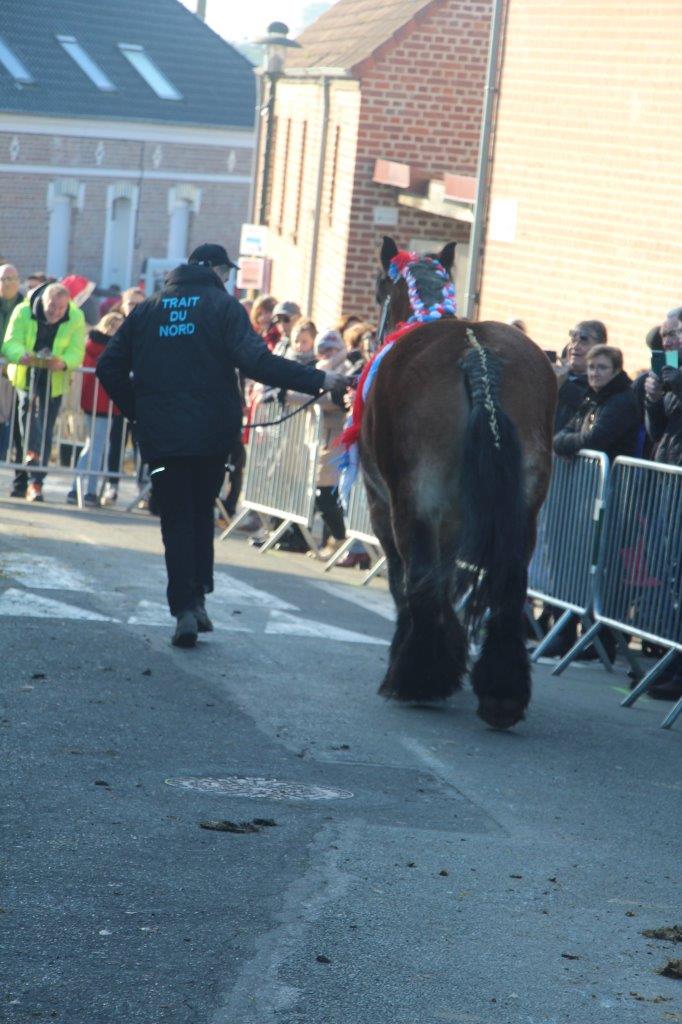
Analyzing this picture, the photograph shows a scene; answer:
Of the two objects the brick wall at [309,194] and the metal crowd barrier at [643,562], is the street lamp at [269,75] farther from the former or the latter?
the metal crowd barrier at [643,562]

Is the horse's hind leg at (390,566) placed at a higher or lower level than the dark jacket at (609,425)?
lower

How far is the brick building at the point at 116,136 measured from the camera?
47.9 meters

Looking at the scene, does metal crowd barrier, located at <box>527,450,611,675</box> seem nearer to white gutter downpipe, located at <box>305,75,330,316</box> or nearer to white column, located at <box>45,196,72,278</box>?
white gutter downpipe, located at <box>305,75,330,316</box>

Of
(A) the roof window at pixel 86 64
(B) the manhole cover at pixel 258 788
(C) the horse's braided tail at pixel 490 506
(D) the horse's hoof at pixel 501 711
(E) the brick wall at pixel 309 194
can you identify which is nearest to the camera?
(B) the manhole cover at pixel 258 788

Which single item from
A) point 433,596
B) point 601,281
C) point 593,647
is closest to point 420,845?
point 433,596

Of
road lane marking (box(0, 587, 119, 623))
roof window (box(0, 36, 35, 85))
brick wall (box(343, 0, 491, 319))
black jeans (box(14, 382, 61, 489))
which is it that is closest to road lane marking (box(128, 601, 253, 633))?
road lane marking (box(0, 587, 119, 623))

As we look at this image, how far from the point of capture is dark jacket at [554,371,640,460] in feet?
32.9

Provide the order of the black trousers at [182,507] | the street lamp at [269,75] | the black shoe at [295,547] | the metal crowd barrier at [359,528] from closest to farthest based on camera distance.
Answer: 1. the black trousers at [182,507]
2. the metal crowd barrier at [359,528]
3. the black shoe at [295,547]
4. the street lamp at [269,75]

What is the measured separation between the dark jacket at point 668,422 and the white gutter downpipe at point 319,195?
1821 centimetres

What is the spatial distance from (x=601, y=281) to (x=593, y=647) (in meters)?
6.36

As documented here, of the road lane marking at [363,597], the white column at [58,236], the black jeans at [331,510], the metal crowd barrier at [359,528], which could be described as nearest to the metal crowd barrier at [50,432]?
the black jeans at [331,510]

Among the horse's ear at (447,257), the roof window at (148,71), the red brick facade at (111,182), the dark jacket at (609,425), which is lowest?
the dark jacket at (609,425)

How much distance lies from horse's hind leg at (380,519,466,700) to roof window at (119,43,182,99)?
46689 mm

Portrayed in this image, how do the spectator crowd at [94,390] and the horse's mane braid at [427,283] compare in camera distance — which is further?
the spectator crowd at [94,390]
